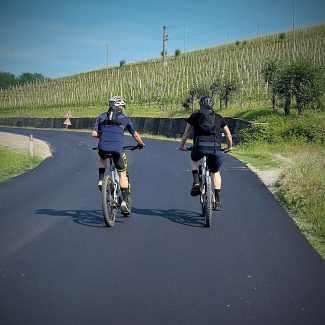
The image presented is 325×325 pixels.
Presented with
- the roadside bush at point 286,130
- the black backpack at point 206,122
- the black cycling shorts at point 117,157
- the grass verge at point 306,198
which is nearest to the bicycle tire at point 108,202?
the black cycling shorts at point 117,157

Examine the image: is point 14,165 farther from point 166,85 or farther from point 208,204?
point 166,85

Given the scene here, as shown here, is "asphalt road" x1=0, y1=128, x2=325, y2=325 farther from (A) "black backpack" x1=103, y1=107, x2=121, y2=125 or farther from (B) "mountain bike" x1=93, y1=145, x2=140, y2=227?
(A) "black backpack" x1=103, y1=107, x2=121, y2=125

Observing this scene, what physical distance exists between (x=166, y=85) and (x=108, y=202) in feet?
177

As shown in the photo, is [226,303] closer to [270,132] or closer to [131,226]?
[131,226]

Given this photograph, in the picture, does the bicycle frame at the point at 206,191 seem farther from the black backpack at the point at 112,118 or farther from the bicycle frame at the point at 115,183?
the black backpack at the point at 112,118

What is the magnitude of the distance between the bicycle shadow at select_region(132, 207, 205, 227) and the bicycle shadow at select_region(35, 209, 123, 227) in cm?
62

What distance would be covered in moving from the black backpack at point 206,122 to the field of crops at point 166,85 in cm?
3201

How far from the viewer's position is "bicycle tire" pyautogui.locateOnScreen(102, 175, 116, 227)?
7.05 meters

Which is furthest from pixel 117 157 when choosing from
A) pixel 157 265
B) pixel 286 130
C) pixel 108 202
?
pixel 286 130

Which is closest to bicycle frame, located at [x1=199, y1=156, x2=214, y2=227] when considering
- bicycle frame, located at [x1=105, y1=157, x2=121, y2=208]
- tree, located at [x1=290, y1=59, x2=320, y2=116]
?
bicycle frame, located at [x1=105, y1=157, x2=121, y2=208]

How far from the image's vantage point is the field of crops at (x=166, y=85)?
167 ft

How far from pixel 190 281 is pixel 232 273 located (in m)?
0.53

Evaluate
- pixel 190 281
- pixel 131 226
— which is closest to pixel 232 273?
pixel 190 281

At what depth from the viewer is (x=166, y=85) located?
2370 inches
